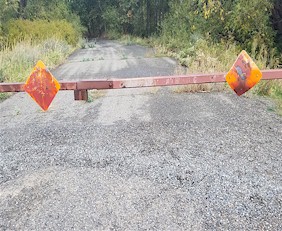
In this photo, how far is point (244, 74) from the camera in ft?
9.93

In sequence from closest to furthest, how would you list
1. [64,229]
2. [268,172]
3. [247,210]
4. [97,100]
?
[64,229]
[247,210]
[268,172]
[97,100]

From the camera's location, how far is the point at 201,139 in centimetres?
423

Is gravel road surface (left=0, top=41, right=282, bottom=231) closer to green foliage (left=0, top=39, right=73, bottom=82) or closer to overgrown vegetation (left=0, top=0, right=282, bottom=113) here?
overgrown vegetation (left=0, top=0, right=282, bottom=113)

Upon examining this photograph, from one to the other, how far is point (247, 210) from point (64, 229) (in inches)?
58.8

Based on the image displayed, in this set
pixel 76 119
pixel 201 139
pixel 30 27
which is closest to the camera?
pixel 201 139

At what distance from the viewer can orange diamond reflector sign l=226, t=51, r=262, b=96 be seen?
9.89 ft

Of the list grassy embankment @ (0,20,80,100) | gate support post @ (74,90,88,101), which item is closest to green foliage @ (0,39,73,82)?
grassy embankment @ (0,20,80,100)

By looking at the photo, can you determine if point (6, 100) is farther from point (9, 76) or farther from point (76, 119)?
point (76, 119)

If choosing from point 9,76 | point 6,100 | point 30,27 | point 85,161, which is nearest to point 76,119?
point 85,161

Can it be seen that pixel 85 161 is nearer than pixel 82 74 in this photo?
Yes

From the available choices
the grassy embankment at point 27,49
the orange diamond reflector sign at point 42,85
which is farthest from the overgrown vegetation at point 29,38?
the orange diamond reflector sign at point 42,85

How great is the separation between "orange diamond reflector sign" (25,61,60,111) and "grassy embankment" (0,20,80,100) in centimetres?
462

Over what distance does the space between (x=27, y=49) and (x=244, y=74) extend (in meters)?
11.3

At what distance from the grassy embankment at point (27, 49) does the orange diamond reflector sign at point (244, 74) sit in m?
5.83
